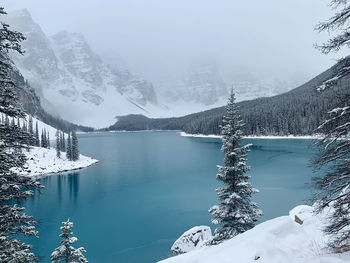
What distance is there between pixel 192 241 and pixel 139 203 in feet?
70.7

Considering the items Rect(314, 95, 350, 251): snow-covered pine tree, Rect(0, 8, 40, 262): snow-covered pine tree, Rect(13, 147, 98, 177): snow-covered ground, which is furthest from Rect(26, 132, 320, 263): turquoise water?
Rect(314, 95, 350, 251): snow-covered pine tree

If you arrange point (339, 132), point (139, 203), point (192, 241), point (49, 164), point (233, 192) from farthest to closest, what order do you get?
point (49, 164), point (139, 203), point (192, 241), point (233, 192), point (339, 132)

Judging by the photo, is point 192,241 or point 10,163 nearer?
point 10,163

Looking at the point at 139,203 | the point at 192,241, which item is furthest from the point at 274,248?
the point at 139,203

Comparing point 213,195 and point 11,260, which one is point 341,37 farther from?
point 213,195

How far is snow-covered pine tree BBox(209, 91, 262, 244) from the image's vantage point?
19656mm

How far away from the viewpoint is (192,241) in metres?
24.3

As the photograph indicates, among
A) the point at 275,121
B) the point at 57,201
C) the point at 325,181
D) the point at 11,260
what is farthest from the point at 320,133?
the point at 275,121

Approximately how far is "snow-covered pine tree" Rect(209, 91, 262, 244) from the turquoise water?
8.84 meters

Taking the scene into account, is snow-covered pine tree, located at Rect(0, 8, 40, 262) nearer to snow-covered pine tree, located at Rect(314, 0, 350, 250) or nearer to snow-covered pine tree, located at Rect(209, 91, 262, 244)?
snow-covered pine tree, located at Rect(314, 0, 350, 250)

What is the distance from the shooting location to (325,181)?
9.18 metres

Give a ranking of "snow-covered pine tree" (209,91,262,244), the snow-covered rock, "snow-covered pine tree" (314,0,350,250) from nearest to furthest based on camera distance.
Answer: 1. "snow-covered pine tree" (314,0,350,250)
2. "snow-covered pine tree" (209,91,262,244)
3. the snow-covered rock

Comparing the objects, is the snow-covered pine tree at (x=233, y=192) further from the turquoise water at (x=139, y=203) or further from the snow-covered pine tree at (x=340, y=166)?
the snow-covered pine tree at (x=340, y=166)

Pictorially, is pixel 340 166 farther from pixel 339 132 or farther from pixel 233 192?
pixel 233 192
